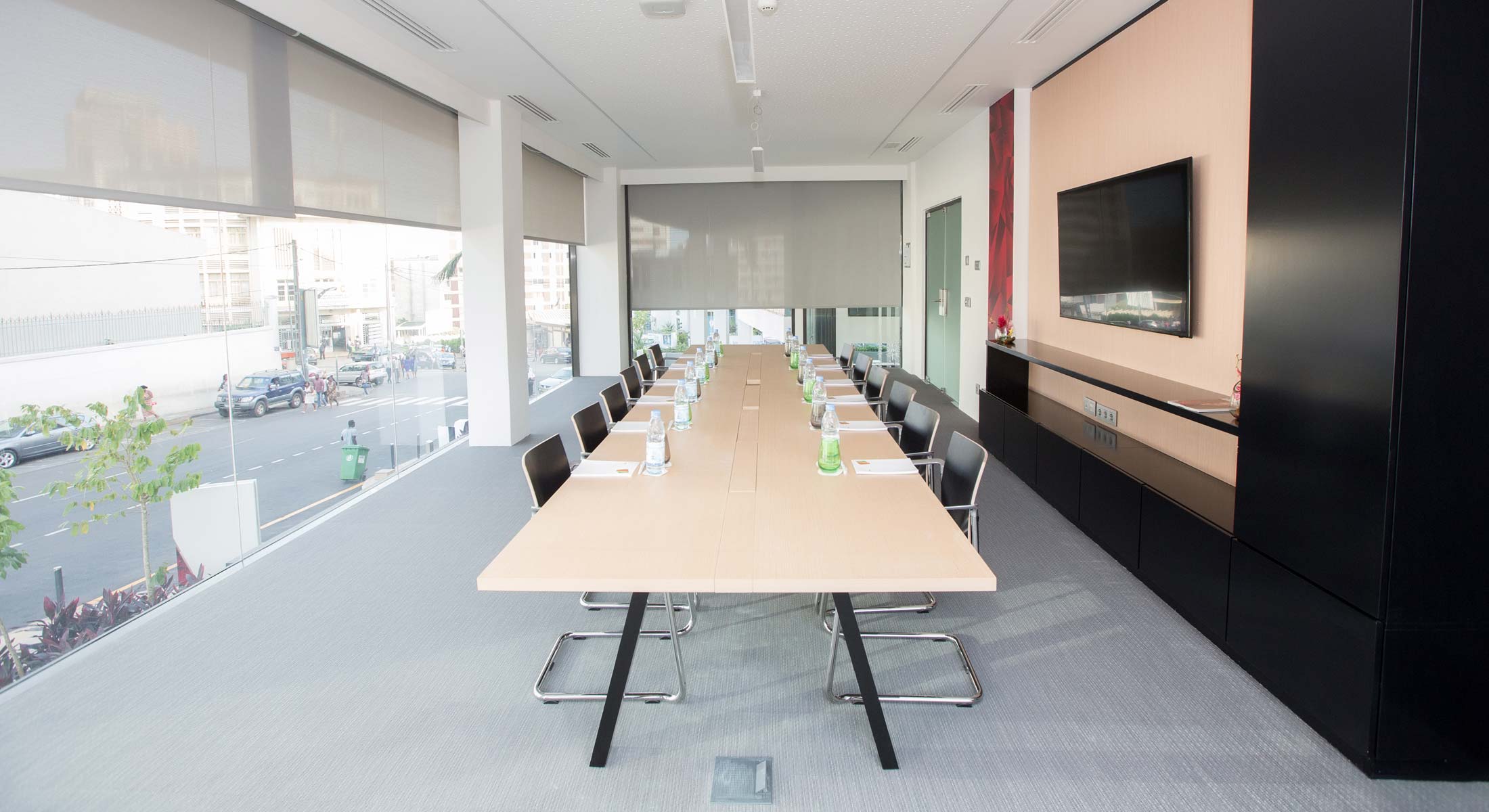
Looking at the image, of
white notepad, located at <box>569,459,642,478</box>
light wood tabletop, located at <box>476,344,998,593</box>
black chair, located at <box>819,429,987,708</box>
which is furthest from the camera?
white notepad, located at <box>569,459,642,478</box>

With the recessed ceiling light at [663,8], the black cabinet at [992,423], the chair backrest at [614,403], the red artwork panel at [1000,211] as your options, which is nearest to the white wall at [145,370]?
the chair backrest at [614,403]

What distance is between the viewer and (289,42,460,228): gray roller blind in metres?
4.85

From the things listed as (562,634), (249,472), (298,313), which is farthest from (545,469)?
(298,313)

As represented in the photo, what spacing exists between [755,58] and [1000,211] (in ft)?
9.57

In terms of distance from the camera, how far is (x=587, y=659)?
132 inches

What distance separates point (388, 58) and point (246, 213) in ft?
5.39

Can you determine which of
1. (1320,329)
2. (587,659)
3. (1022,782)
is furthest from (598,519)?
(1320,329)

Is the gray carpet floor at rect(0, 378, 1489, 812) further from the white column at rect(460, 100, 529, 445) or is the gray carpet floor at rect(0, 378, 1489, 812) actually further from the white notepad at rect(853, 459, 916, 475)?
the white column at rect(460, 100, 529, 445)

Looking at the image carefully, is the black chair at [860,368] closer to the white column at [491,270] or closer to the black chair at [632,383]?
the black chair at [632,383]

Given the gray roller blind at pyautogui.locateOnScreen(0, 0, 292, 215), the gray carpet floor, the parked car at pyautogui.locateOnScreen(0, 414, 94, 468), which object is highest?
the gray roller blind at pyautogui.locateOnScreen(0, 0, 292, 215)

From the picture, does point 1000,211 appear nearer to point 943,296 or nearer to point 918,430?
point 943,296

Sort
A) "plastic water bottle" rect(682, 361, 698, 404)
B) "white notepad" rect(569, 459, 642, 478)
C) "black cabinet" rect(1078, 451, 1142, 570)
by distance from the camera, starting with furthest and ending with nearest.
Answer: "plastic water bottle" rect(682, 361, 698, 404), "black cabinet" rect(1078, 451, 1142, 570), "white notepad" rect(569, 459, 642, 478)

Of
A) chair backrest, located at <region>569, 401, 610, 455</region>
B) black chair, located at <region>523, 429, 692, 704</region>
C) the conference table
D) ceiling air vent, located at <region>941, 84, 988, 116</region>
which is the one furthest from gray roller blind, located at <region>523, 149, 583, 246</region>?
the conference table

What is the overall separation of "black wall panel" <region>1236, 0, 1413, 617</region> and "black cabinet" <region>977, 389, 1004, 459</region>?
3.50 metres
